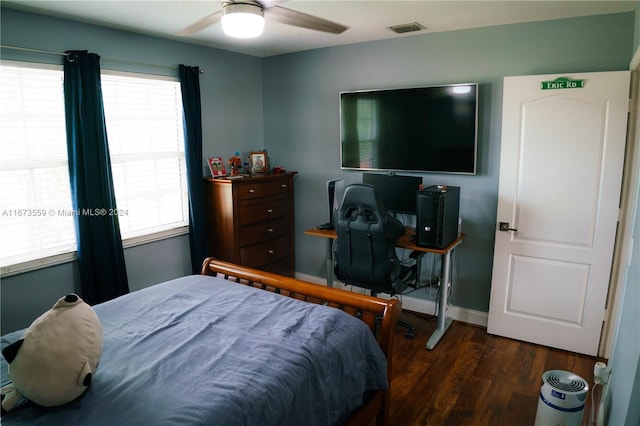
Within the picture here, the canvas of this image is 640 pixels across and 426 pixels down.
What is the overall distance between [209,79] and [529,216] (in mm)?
3044

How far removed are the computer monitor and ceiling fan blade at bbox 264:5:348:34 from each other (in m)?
1.61

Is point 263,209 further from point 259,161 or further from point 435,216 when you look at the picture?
point 435,216

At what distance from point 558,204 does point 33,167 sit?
3721 mm

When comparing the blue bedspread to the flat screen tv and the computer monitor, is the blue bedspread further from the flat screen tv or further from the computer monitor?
the flat screen tv

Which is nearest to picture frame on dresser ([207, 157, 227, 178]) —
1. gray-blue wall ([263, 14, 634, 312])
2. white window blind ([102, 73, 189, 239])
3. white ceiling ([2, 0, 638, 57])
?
white window blind ([102, 73, 189, 239])

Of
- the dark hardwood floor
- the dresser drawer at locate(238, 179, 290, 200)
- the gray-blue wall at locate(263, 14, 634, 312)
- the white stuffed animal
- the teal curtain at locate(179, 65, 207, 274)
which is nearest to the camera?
the white stuffed animal

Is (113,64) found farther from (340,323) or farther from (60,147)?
(340,323)

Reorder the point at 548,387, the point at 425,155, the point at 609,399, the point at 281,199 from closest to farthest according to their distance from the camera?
the point at 609,399 < the point at 548,387 < the point at 425,155 < the point at 281,199

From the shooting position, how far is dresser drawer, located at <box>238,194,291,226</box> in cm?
386

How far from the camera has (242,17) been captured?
2.00 meters

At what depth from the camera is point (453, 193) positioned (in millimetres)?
3217

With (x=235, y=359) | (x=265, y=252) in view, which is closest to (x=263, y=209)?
(x=265, y=252)

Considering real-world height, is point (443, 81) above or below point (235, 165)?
above

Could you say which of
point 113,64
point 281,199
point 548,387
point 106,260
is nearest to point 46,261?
point 106,260
